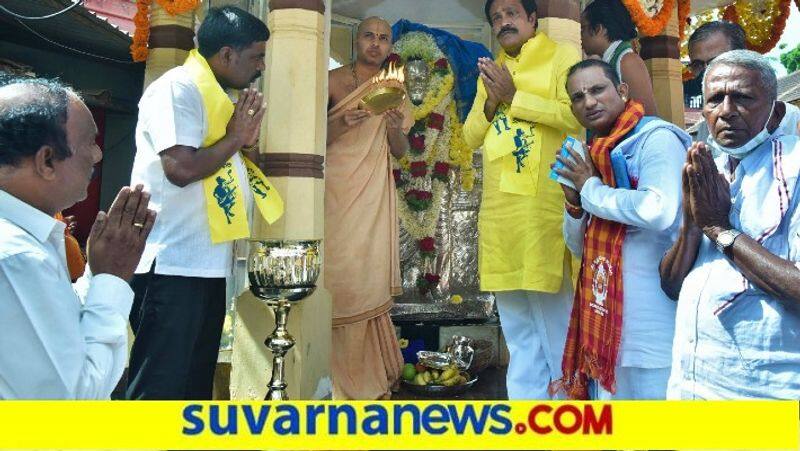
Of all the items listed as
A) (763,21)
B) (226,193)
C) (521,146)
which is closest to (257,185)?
(226,193)

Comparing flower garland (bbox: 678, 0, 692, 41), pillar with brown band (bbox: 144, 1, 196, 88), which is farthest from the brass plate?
flower garland (bbox: 678, 0, 692, 41)

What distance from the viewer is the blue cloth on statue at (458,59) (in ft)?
18.0

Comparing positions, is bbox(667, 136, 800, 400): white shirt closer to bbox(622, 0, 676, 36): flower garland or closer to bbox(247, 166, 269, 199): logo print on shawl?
bbox(247, 166, 269, 199): logo print on shawl

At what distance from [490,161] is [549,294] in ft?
2.63

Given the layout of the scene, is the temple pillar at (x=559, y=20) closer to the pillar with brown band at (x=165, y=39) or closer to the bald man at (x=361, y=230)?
the bald man at (x=361, y=230)

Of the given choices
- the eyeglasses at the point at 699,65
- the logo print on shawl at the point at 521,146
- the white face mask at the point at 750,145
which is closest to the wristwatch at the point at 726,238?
the white face mask at the point at 750,145

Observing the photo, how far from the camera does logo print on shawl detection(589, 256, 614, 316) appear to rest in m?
2.38

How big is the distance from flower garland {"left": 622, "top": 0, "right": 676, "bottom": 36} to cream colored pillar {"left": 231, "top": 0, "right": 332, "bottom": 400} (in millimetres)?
2379

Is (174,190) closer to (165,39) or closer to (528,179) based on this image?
(528,179)

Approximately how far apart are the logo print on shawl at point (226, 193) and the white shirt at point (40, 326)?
4.33 feet

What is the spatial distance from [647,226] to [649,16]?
10.0 feet

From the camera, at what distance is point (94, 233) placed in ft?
4.95

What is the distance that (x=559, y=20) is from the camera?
3697mm

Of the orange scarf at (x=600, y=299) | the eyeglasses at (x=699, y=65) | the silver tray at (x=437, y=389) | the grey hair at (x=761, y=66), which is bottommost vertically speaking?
the silver tray at (x=437, y=389)
